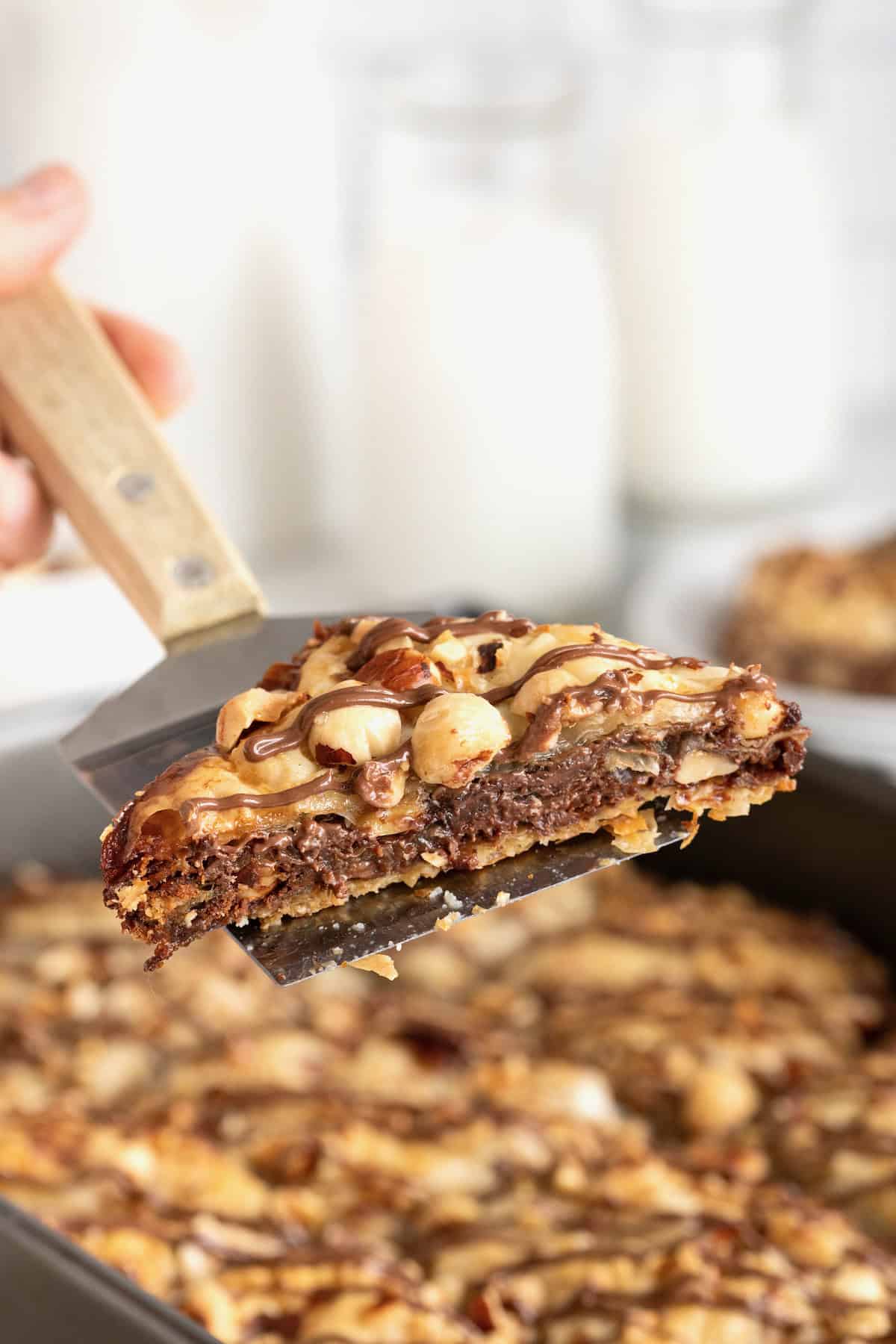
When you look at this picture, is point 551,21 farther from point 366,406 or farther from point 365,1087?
point 365,1087

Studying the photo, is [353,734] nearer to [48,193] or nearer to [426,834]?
[426,834]

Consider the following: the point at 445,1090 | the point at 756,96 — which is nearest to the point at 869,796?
the point at 445,1090

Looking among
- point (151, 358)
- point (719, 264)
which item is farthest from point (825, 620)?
point (151, 358)

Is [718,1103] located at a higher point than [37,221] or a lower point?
lower

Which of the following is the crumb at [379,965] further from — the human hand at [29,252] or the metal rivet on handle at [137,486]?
the human hand at [29,252]

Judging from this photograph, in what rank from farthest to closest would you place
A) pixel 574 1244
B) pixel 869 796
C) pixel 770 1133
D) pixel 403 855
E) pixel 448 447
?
pixel 448 447, pixel 869 796, pixel 770 1133, pixel 574 1244, pixel 403 855

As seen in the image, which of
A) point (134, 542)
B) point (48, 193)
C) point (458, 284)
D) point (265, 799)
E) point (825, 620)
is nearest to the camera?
point (265, 799)

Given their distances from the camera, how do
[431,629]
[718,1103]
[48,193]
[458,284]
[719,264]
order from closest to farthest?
1. [431,629]
2. [48,193]
3. [718,1103]
4. [458,284]
5. [719,264]
